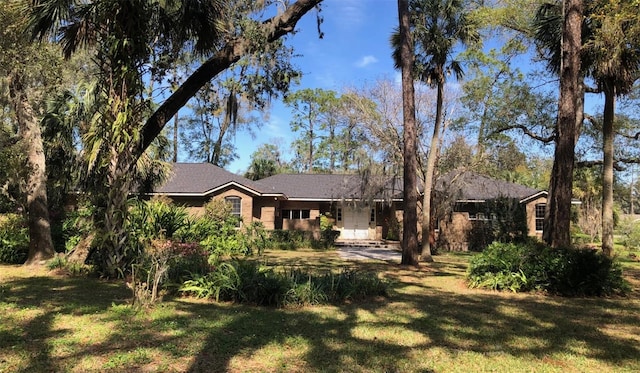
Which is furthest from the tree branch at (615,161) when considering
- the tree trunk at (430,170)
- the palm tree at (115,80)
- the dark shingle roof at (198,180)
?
the palm tree at (115,80)

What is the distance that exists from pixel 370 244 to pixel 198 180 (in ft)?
35.4

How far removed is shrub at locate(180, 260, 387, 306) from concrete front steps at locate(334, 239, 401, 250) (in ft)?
51.5

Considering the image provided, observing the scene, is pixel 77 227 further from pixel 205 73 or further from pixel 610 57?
pixel 610 57

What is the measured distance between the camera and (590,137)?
75.1ft

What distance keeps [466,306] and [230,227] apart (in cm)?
1215

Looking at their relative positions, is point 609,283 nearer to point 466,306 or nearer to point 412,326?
point 466,306

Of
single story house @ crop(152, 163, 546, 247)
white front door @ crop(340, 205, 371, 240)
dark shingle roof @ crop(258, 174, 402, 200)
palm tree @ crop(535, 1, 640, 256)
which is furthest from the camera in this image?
white front door @ crop(340, 205, 371, 240)

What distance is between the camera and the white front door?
2783 centimetres

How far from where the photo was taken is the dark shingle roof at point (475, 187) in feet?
77.2

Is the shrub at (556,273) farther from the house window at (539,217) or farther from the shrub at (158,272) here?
the house window at (539,217)

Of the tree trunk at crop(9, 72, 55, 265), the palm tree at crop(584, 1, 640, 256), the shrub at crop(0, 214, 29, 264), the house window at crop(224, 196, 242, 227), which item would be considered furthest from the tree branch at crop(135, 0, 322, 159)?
the house window at crop(224, 196, 242, 227)

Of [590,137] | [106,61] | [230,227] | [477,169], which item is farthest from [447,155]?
[106,61]

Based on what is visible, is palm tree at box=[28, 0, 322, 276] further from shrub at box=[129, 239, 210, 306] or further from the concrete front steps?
the concrete front steps

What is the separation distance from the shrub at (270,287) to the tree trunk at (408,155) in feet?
20.5
